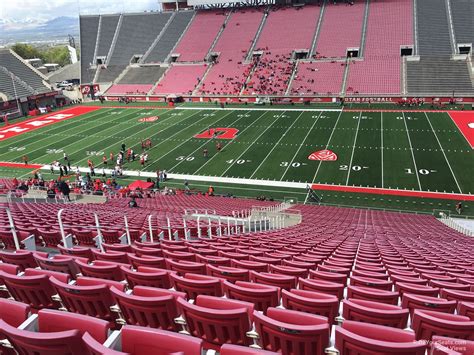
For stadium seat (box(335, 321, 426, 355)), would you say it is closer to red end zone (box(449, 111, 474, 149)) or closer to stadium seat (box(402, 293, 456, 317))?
stadium seat (box(402, 293, 456, 317))

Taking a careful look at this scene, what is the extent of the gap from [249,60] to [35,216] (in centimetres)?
4917

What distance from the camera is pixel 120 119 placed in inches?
1773

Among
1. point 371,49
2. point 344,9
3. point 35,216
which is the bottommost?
point 35,216

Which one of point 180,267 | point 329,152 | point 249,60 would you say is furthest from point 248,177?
point 249,60

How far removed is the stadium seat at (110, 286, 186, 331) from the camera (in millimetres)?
3518

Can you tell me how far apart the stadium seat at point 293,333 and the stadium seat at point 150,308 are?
822 mm

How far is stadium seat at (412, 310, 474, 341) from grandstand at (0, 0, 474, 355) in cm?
2

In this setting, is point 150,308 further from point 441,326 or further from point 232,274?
point 441,326

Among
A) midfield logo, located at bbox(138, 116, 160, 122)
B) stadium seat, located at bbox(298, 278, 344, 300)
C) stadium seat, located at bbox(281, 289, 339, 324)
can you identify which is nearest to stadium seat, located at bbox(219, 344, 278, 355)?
stadium seat, located at bbox(281, 289, 339, 324)

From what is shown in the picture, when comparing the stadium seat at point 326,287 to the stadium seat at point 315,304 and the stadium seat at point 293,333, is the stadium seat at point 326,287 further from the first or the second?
the stadium seat at point 293,333

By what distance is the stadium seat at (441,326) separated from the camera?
3.27 m

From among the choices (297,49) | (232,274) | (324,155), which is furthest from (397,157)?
(297,49)

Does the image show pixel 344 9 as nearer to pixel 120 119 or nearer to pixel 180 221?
pixel 120 119

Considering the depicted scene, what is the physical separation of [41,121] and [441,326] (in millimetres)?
51636
